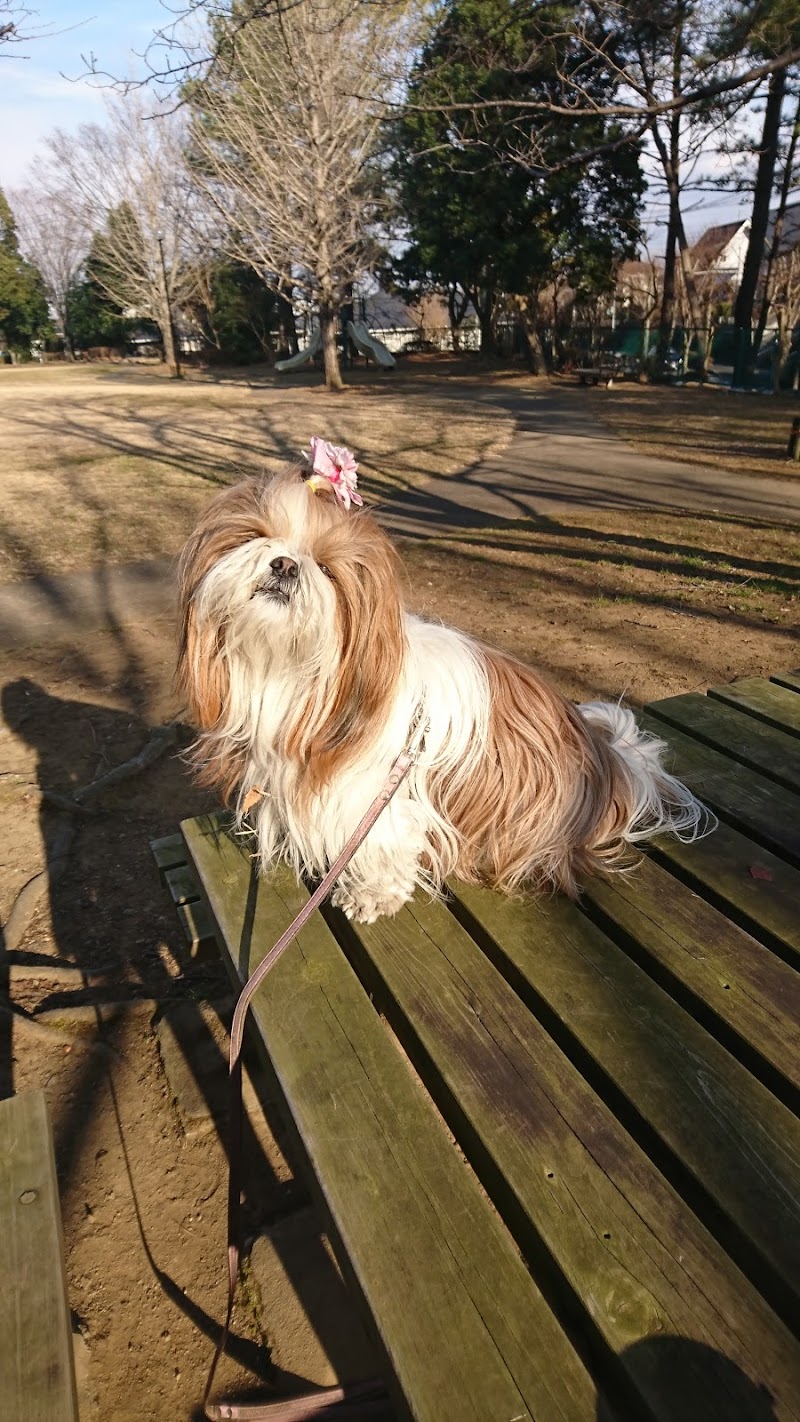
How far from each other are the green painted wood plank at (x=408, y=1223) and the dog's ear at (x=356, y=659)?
1.67 feet

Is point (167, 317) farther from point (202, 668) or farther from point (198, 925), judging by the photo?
point (202, 668)

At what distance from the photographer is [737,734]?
9.50ft

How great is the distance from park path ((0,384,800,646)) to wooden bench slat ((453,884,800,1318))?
4499 millimetres

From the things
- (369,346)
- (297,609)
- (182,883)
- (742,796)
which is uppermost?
(369,346)

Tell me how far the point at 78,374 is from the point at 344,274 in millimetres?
17263

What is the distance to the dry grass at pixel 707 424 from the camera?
38.7 feet

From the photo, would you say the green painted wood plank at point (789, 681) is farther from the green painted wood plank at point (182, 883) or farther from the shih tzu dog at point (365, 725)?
the green painted wood plank at point (182, 883)

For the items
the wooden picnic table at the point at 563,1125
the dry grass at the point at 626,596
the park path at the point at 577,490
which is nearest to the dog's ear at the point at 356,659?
the wooden picnic table at the point at 563,1125

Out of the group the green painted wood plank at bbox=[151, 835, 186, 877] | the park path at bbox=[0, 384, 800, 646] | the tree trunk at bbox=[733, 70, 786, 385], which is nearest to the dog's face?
the green painted wood plank at bbox=[151, 835, 186, 877]

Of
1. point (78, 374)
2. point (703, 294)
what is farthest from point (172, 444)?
point (78, 374)

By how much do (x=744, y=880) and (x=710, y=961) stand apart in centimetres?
36

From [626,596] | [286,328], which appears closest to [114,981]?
[626,596]

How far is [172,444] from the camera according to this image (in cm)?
1427

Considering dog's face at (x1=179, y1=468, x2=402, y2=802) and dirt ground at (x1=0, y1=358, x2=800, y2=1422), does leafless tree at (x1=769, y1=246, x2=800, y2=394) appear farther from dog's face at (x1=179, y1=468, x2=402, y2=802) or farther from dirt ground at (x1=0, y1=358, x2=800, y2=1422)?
dog's face at (x1=179, y1=468, x2=402, y2=802)
